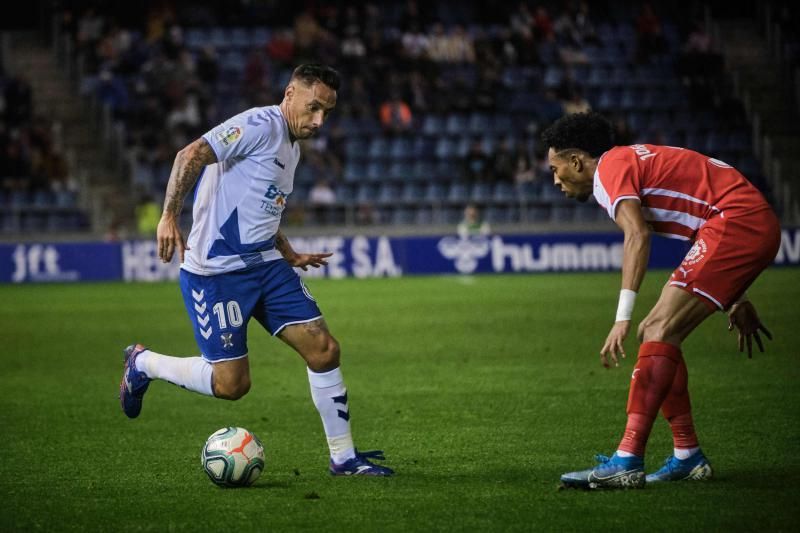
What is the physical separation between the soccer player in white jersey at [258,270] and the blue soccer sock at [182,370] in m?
0.01

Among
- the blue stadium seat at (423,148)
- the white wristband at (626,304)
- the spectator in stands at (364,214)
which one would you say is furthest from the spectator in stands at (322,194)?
the white wristband at (626,304)

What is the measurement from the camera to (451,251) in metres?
25.8

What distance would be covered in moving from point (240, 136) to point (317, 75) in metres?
0.55

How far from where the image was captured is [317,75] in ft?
21.4

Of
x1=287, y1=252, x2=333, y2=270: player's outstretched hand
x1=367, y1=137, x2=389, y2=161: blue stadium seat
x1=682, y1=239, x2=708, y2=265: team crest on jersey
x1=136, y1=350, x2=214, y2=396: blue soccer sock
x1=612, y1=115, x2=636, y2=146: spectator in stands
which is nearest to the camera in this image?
x1=682, y1=239, x2=708, y2=265: team crest on jersey

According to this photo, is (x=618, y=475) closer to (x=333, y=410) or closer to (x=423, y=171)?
(x=333, y=410)

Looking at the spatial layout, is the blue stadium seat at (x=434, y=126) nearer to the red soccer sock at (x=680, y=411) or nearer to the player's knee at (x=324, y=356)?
the player's knee at (x=324, y=356)

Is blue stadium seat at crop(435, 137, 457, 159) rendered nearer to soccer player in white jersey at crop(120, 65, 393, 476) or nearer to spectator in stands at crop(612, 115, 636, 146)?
spectator in stands at crop(612, 115, 636, 146)

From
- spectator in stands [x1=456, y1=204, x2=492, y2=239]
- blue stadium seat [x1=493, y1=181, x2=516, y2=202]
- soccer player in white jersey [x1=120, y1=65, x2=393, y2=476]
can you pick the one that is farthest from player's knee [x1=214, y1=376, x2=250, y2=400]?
blue stadium seat [x1=493, y1=181, x2=516, y2=202]

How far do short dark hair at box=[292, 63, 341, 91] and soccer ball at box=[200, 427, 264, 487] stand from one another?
6.42 ft

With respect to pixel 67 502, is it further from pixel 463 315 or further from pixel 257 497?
pixel 463 315

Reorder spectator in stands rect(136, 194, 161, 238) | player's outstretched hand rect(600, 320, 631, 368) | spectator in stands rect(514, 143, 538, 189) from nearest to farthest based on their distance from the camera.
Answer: player's outstretched hand rect(600, 320, 631, 368), spectator in stands rect(136, 194, 161, 238), spectator in stands rect(514, 143, 538, 189)

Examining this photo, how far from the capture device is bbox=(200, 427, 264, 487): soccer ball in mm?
6168

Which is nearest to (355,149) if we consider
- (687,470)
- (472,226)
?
(472,226)
